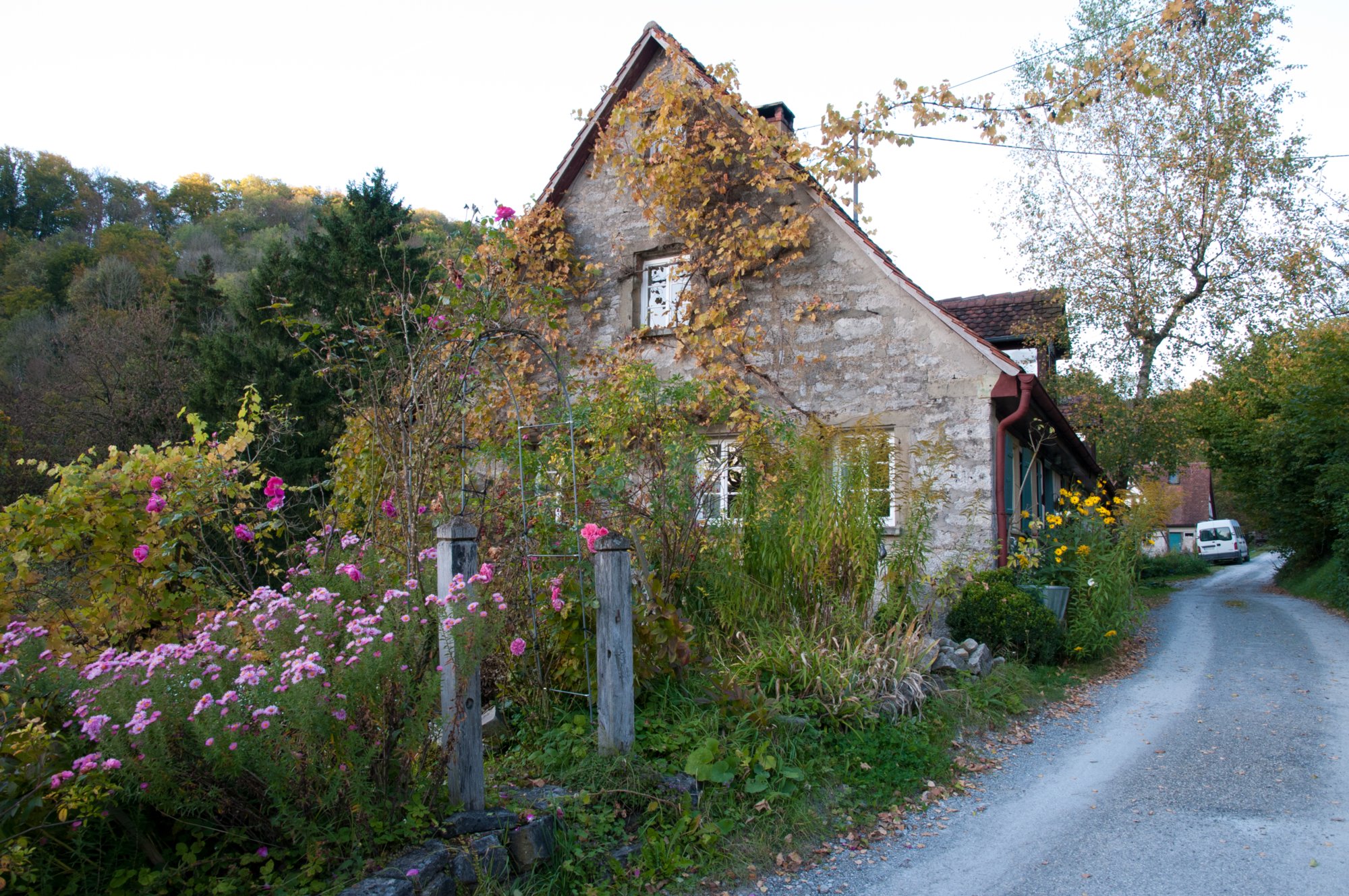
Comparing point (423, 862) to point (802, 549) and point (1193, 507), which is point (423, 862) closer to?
point (802, 549)

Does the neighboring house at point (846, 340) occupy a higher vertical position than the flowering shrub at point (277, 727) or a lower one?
higher

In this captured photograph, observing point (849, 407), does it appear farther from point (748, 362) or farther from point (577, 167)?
point (577, 167)

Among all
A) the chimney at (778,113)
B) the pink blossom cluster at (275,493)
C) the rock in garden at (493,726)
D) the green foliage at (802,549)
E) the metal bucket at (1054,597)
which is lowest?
the rock in garden at (493,726)

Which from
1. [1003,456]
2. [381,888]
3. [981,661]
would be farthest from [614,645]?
[1003,456]

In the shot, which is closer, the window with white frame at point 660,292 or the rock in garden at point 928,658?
the rock in garden at point 928,658

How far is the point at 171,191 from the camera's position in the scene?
41.8 metres

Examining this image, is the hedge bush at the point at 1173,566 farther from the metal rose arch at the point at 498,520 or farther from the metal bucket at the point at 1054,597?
the metal rose arch at the point at 498,520

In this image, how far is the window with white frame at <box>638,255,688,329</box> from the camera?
10086 millimetres

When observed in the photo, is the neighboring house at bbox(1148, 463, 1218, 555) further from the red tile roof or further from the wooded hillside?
the wooded hillside

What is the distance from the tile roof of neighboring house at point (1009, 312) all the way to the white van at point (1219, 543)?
19.5 m

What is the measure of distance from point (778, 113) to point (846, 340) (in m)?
3.41

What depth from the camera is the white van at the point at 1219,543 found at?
32906 millimetres

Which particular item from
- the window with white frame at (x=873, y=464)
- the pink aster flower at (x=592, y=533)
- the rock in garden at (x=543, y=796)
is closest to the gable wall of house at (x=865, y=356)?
the window with white frame at (x=873, y=464)

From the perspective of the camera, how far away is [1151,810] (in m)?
4.48
